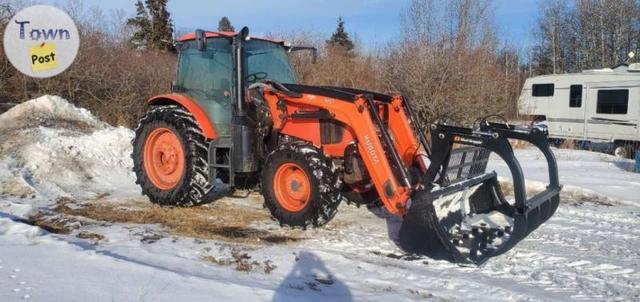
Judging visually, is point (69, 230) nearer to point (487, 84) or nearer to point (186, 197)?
point (186, 197)

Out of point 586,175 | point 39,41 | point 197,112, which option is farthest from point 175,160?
point 586,175

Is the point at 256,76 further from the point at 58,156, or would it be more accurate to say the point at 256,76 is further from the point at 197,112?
the point at 58,156

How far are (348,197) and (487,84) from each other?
12399 millimetres

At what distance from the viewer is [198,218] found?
621 centimetres

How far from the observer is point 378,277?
4.20m

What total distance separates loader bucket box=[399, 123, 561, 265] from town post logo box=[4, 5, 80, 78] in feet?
34.6

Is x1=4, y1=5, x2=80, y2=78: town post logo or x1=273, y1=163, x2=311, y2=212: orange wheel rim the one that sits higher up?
x1=4, y1=5, x2=80, y2=78: town post logo

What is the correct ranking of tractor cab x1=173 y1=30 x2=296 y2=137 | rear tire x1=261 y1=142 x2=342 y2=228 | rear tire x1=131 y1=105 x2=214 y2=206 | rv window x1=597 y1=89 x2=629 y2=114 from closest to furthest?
rear tire x1=261 y1=142 x2=342 y2=228
tractor cab x1=173 y1=30 x2=296 y2=137
rear tire x1=131 y1=105 x2=214 y2=206
rv window x1=597 y1=89 x2=629 y2=114

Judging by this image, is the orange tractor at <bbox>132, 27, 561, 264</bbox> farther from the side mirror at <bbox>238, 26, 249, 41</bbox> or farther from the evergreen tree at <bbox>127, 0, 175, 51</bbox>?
the evergreen tree at <bbox>127, 0, 175, 51</bbox>

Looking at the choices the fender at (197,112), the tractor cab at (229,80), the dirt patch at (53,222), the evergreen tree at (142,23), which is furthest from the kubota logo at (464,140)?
the evergreen tree at (142,23)

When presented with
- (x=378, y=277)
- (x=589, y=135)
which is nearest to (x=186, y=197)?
(x=378, y=277)

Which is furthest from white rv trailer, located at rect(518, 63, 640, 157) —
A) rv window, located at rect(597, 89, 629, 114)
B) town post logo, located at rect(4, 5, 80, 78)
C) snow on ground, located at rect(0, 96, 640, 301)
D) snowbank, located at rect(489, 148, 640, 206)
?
town post logo, located at rect(4, 5, 80, 78)

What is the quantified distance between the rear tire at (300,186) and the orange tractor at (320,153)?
0.4 inches

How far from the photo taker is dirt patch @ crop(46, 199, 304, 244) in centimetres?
545
